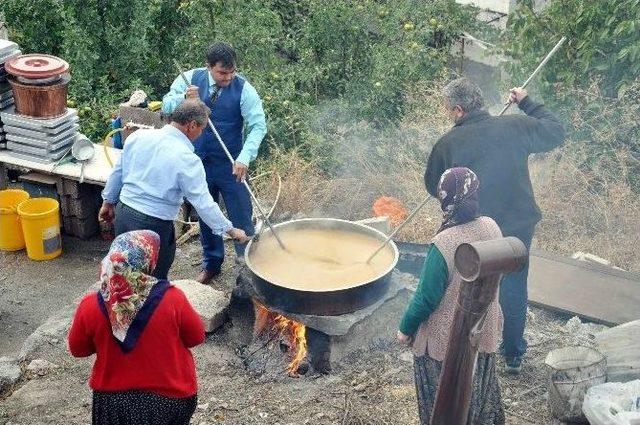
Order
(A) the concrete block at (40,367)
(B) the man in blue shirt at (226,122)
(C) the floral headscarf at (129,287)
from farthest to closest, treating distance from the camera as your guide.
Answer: (B) the man in blue shirt at (226,122)
(A) the concrete block at (40,367)
(C) the floral headscarf at (129,287)

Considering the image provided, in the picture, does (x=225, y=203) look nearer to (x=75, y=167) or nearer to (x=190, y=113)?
(x=190, y=113)

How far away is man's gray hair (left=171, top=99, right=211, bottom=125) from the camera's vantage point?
515 cm

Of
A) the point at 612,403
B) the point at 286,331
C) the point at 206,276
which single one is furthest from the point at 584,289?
the point at 206,276

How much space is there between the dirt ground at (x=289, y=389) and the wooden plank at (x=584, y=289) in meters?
0.16

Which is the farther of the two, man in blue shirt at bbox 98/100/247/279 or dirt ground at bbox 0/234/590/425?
man in blue shirt at bbox 98/100/247/279

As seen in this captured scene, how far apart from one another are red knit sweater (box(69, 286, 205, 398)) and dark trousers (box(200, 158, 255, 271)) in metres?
2.83

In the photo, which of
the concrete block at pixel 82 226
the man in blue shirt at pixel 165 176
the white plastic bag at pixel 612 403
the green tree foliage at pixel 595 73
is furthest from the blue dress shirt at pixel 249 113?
the green tree foliage at pixel 595 73

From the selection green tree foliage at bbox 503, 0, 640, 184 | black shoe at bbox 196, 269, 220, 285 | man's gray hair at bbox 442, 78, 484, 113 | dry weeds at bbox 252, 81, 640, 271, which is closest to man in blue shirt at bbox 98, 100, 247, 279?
black shoe at bbox 196, 269, 220, 285

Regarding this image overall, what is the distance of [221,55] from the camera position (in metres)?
5.90

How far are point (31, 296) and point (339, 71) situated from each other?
4.83 metres

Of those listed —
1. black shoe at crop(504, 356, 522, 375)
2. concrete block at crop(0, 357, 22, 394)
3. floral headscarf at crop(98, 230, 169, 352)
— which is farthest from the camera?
concrete block at crop(0, 357, 22, 394)

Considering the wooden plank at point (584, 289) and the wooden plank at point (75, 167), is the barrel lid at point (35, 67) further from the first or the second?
the wooden plank at point (584, 289)

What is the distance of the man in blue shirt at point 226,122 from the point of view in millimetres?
5992

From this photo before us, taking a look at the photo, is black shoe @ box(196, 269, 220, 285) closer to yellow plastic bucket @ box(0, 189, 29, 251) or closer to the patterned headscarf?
yellow plastic bucket @ box(0, 189, 29, 251)
